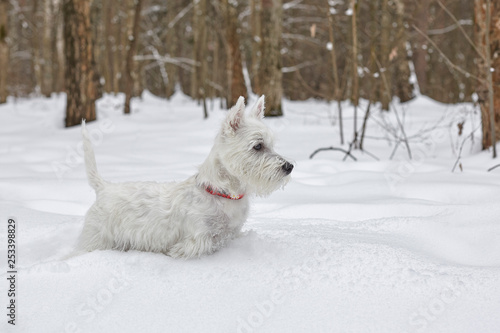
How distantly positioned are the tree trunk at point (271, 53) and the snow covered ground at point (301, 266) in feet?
19.3

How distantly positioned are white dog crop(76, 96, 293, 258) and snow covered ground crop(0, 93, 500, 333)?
0.53ft

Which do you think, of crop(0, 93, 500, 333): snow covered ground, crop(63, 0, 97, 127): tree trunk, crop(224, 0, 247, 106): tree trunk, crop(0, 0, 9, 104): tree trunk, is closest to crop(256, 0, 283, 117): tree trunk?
crop(224, 0, 247, 106): tree trunk

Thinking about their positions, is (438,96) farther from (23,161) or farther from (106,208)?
(106,208)

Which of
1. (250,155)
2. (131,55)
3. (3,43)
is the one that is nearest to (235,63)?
(131,55)

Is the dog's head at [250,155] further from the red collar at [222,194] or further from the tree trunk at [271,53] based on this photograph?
the tree trunk at [271,53]

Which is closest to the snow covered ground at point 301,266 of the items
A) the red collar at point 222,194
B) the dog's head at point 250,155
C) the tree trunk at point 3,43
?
the red collar at point 222,194

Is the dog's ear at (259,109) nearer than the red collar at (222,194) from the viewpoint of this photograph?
No

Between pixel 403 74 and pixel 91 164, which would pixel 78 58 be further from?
pixel 403 74

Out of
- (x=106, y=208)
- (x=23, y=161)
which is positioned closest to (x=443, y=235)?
(x=106, y=208)

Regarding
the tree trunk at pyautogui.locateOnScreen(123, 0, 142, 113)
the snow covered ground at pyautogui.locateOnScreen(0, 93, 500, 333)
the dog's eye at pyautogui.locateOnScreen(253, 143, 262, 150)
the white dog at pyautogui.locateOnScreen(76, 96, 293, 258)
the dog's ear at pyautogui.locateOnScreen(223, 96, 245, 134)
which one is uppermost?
the tree trunk at pyautogui.locateOnScreen(123, 0, 142, 113)

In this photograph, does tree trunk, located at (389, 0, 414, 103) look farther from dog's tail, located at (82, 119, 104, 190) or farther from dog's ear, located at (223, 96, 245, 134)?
dog's tail, located at (82, 119, 104, 190)

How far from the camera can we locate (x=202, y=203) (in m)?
3.02

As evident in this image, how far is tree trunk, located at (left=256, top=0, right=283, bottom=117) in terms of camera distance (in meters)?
11.5

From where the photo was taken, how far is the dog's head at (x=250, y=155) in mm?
2990
